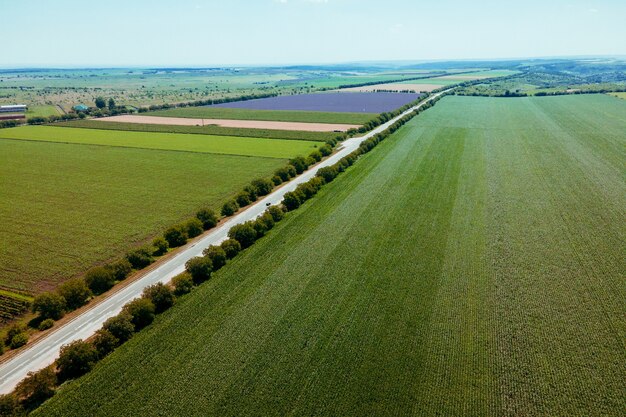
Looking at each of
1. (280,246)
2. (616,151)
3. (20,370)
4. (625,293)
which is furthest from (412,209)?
(616,151)

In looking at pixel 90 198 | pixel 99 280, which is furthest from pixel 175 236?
pixel 90 198

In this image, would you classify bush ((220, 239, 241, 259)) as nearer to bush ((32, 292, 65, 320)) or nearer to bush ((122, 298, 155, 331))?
bush ((122, 298, 155, 331))

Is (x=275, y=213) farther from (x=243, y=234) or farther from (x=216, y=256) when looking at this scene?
(x=216, y=256)

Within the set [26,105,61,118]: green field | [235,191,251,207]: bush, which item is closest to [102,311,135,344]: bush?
[235,191,251,207]: bush

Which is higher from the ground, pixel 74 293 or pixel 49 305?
pixel 74 293

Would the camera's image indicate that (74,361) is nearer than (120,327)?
Yes

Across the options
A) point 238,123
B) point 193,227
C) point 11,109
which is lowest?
point 193,227

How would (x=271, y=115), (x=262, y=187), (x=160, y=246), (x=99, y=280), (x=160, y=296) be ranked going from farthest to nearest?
(x=271, y=115) < (x=262, y=187) < (x=160, y=246) < (x=99, y=280) < (x=160, y=296)
